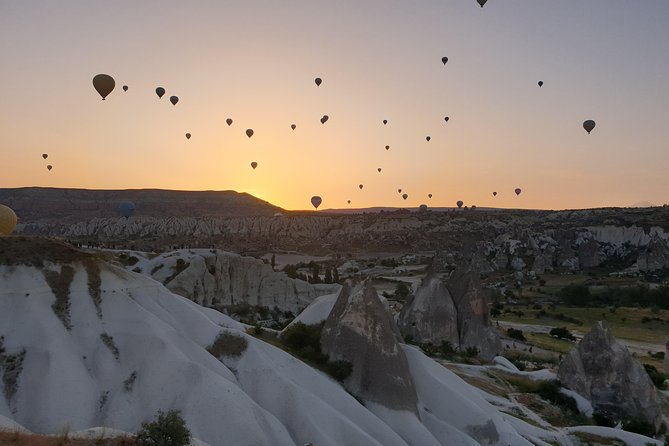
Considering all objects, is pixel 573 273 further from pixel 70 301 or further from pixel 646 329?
pixel 70 301

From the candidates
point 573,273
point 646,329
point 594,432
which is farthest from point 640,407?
point 573,273

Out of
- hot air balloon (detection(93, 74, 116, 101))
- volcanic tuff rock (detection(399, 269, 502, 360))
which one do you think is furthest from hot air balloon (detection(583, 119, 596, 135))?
hot air balloon (detection(93, 74, 116, 101))

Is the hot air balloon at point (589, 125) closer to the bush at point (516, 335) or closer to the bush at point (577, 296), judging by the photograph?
the bush at point (516, 335)

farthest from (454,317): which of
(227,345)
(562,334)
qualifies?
(227,345)

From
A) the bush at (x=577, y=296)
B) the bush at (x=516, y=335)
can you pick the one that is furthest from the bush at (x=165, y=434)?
the bush at (x=577, y=296)

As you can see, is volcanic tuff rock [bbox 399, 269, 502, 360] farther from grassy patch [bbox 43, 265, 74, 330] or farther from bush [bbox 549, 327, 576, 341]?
grassy patch [bbox 43, 265, 74, 330]

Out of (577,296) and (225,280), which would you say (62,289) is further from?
(577,296)
